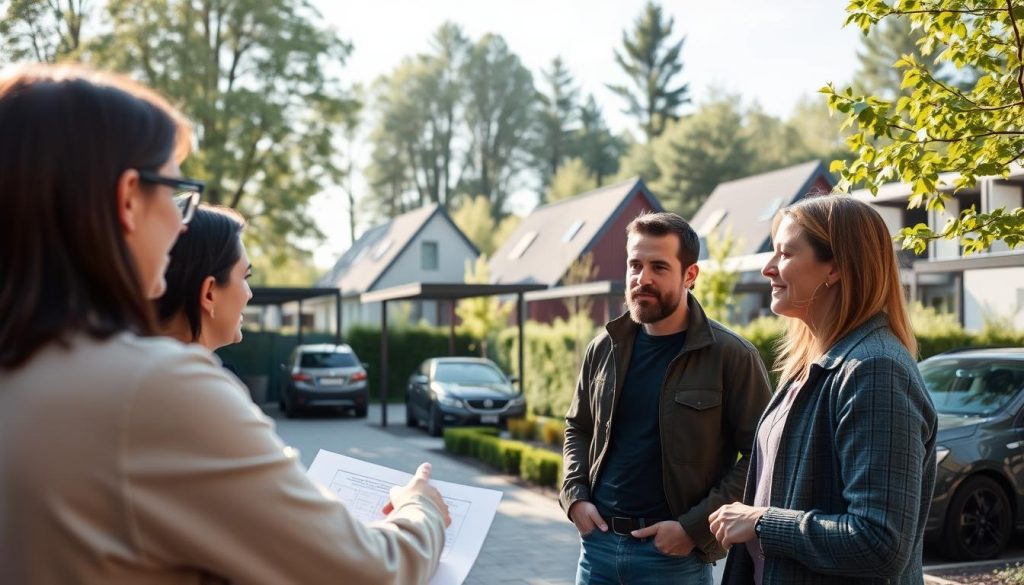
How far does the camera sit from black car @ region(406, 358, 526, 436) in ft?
61.5

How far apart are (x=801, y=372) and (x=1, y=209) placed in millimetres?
2204

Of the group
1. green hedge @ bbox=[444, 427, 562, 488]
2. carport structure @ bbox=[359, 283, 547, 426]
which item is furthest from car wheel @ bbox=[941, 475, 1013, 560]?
carport structure @ bbox=[359, 283, 547, 426]

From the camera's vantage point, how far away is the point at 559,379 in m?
22.0

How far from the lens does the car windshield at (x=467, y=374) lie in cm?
1958

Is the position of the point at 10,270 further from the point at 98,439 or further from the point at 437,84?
A: the point at 437,84

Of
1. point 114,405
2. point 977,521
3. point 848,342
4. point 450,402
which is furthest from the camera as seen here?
point 450,402

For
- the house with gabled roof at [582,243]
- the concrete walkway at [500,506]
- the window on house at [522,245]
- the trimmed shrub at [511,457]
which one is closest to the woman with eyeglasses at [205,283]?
the concrete walkway at [500,506]

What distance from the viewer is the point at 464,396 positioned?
18.8m

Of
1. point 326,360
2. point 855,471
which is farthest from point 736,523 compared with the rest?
point 326,360

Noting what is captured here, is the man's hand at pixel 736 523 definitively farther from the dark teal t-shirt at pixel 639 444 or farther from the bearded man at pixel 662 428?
the dark teal t-shirt at pixel 639 444

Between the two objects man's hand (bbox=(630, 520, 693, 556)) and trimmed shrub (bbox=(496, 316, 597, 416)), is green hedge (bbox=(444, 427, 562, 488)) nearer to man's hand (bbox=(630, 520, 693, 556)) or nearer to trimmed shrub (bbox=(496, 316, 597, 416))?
trimmed shrub (bbox=(496, 316, 597, 416))

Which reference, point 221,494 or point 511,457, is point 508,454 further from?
point 221,494

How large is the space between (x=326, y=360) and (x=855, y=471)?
21.5m

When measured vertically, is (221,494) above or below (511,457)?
above
